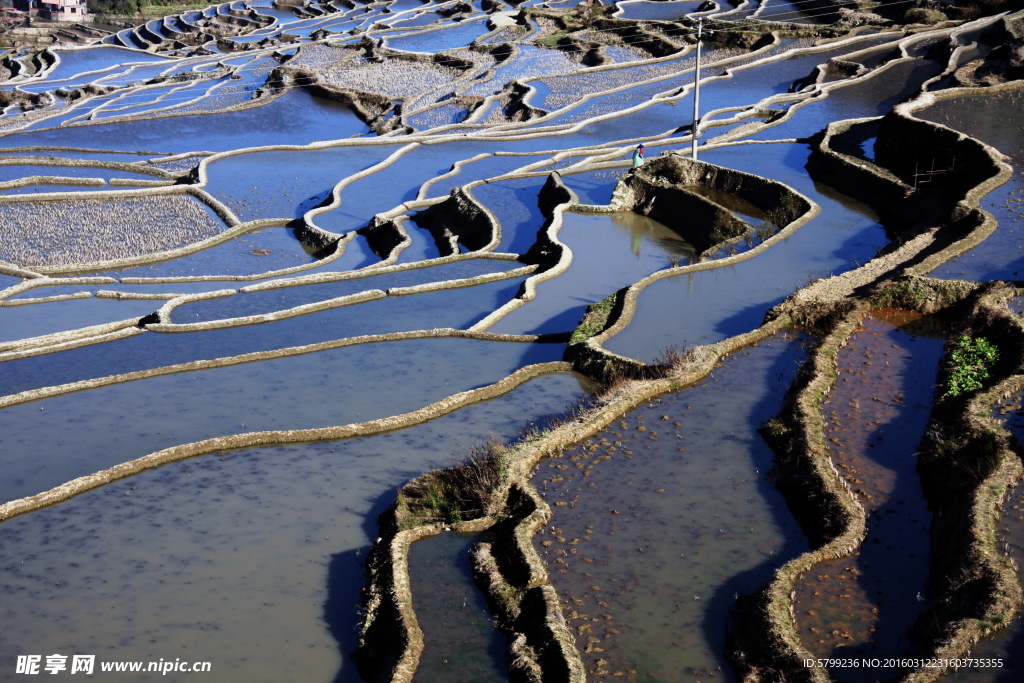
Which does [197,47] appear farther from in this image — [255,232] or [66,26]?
[255,232]

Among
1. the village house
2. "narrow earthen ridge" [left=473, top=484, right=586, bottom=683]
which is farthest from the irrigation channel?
the village house

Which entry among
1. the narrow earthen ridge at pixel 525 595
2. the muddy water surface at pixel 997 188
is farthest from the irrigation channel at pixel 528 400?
the muddy water surface at pixel 997 188

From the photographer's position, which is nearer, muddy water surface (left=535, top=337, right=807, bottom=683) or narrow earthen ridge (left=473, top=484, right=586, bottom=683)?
narrow earthen ridge (left=473, top=484, right=586, bottom=683)

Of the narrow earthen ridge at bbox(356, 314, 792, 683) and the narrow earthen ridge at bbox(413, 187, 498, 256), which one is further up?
the narrow earthen ridge at bbox(356, 314, 792, 683)

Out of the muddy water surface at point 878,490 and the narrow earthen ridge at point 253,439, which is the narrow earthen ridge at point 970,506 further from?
the narrow earthen ridge at point 253,439

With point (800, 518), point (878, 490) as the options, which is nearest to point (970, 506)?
point (878, 490)

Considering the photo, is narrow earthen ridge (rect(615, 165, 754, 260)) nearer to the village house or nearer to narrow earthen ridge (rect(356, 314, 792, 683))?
narrow earthen ridge (rect(356, 314, 792, 683))

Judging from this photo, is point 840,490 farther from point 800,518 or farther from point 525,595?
point 525,595
